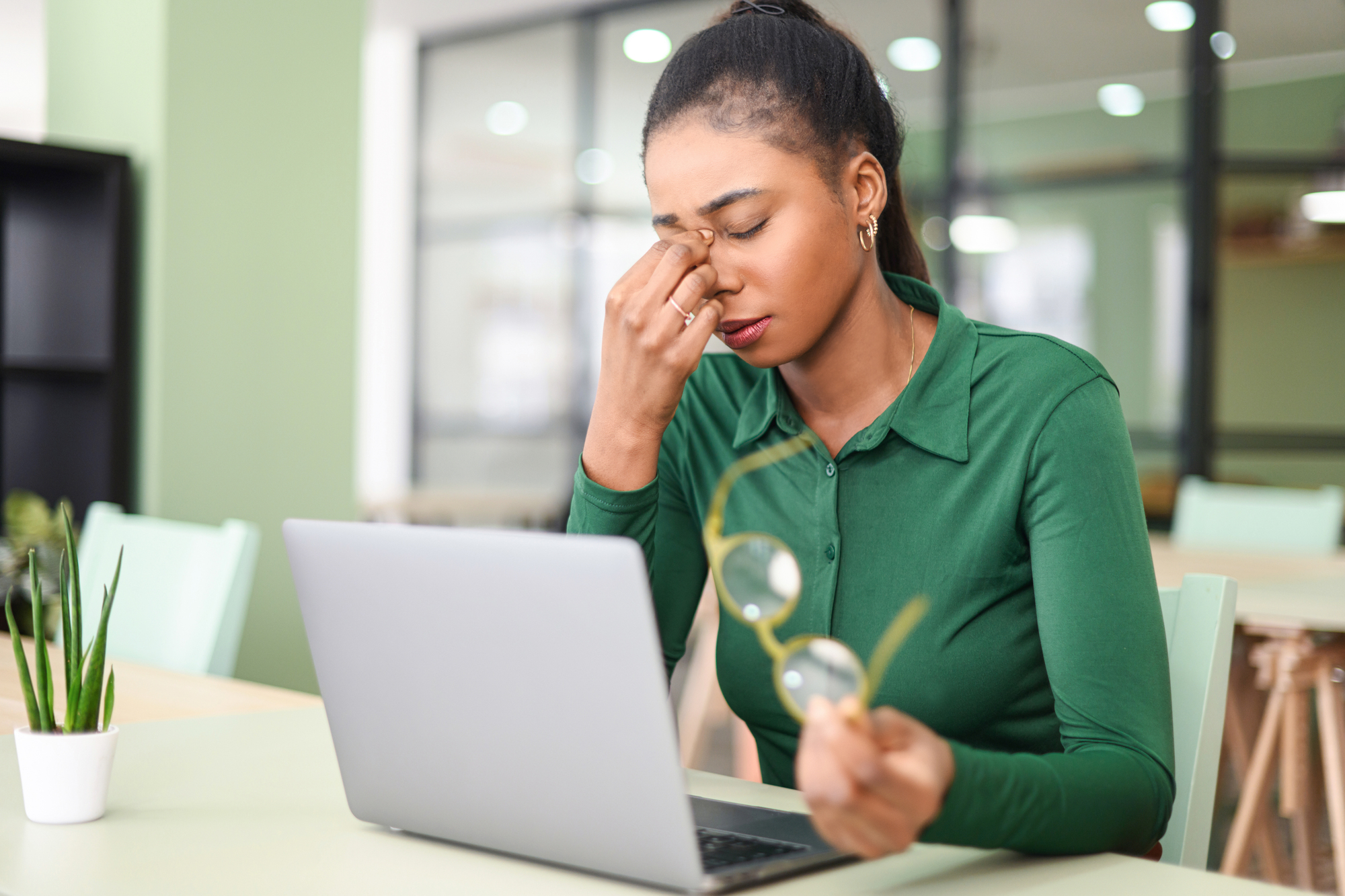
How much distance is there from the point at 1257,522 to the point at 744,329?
2757 millimetres

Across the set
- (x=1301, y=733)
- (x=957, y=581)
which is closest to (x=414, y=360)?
(x=1301, y=733)

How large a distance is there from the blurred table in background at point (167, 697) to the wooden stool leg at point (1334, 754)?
1.88 m

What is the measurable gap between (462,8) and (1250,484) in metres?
4.00

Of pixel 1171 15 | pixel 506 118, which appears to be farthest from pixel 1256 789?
pixel 506 118

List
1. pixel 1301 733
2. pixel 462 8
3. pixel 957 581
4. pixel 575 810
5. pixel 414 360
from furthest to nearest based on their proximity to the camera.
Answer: pixel 414 360 → pixel 462 8 → pixel 1301 733 → pixel 957 581 → pixel 575 810

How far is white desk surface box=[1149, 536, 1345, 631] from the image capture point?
2188 millimetres

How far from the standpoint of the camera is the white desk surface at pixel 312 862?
75 cm

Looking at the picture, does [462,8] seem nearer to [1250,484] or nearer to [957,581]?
[1250,484]

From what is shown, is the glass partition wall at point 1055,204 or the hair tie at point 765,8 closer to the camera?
the hair tie at point 765,8

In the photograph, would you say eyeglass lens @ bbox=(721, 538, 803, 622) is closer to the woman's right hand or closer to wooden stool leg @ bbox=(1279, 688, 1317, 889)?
the woman's right hand

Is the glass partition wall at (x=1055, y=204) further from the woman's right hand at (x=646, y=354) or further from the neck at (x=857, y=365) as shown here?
the woman's right hand at (x=646, y=354)

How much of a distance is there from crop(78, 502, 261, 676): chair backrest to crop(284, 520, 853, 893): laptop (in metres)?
0.77

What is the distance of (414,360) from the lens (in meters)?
6.55

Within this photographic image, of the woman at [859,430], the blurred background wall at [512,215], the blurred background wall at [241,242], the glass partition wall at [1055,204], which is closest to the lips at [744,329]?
the woman at [859,430]
